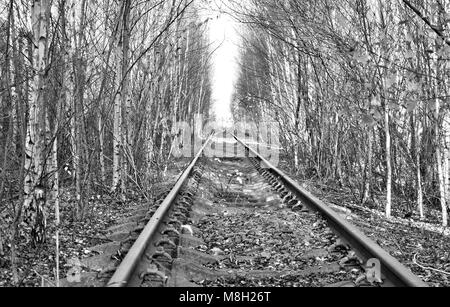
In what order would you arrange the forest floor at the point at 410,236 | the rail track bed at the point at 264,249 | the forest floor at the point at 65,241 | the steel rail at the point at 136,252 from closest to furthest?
the steel rail at the point at 136,252, the forest floor at the point at 65,241, the rail track bed at the point at 264,249, the forest floor at the point at 410,236

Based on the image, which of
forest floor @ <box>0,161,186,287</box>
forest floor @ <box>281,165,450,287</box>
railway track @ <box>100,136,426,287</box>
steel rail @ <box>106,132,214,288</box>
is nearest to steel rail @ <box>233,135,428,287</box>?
railway track @ <box>100,136,426,287</box>

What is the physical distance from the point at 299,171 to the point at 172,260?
8.85m

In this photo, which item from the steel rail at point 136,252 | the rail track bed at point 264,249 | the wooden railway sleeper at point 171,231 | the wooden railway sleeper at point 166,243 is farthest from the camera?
the wooden railway sleeper at point 171,231

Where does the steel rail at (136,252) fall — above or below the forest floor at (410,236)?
above

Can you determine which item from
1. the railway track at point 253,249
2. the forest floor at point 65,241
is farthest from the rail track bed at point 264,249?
the forest floor at point 65,241

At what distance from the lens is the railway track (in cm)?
400

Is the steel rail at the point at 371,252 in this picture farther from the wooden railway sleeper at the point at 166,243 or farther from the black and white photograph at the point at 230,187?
the wooden railway sleeper at the point at 166,243

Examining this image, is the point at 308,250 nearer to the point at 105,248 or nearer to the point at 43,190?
the point at 105,248

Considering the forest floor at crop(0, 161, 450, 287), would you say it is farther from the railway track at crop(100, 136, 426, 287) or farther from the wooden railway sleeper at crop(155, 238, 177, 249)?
the wooden railway sleeper at crop(155, 238, 177, 249)

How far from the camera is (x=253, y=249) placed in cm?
529

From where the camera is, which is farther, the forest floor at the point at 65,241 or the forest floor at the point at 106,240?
the forest floor at the point at 106,240

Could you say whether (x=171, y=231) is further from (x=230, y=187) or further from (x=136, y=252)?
(x=230, y=187)

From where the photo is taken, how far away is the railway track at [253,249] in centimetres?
400
